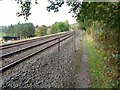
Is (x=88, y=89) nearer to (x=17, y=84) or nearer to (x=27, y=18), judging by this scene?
(x=17, y=84)

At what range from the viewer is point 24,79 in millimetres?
8500

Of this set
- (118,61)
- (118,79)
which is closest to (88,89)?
(118,79)

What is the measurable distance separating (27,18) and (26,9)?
32 cm

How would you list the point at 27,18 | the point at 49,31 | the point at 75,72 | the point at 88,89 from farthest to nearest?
the point at 49,31 < the point at 75,72 < the point at 27,18 < the point at 88,89

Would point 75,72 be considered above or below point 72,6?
below

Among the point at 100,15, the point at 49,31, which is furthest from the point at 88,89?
the point at 49,31

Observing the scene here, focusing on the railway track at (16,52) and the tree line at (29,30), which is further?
the tree line at (29,30)

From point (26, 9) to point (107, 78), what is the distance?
381 centimetres

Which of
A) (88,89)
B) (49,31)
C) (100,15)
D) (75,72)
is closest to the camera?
(88,89)

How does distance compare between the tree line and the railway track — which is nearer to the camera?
the railway track

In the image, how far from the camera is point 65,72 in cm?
1009

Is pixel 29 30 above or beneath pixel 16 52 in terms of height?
beneath

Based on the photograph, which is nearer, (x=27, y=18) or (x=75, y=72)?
(x=27, y=18)

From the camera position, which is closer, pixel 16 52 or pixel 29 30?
pixel 16 52
